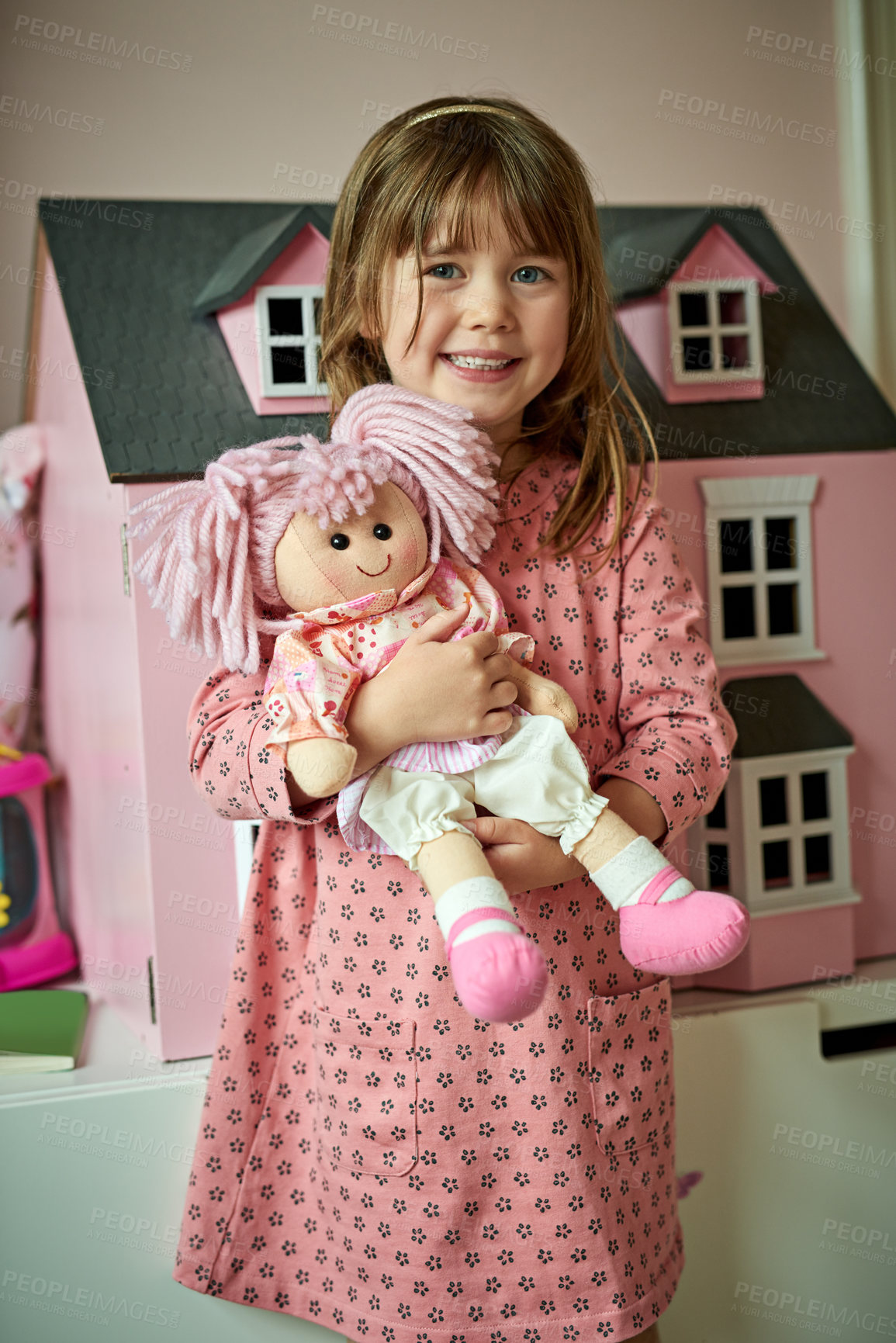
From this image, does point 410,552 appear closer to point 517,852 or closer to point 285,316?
point 517,852

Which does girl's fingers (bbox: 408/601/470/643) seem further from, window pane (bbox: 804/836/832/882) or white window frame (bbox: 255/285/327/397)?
window pane (bbox: 804/836/832/882)

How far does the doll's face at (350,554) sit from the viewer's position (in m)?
0.80

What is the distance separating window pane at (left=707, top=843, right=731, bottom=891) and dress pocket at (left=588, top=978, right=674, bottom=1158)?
34 centimetres

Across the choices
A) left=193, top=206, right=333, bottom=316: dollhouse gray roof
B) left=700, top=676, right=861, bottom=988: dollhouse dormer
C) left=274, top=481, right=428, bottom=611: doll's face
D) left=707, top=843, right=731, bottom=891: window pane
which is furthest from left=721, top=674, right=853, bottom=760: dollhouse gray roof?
left=193, top=206, right=333, bottom=316: dollhouse gray roof

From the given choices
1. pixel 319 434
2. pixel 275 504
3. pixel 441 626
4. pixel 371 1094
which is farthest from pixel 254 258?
pixel 371 1094

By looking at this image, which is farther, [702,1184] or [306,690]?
[702,1184]

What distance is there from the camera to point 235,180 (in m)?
1.35

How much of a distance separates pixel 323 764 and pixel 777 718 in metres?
0.71

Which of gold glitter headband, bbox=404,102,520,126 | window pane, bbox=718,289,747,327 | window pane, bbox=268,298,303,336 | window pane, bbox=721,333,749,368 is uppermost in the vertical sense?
gold glitter headband, bbox=404,102,520,126

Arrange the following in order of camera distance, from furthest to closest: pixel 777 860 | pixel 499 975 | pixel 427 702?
pixel 777 860
pixel 427 702
pixel 499 975

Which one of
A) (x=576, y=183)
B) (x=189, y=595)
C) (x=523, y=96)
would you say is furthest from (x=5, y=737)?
(x=523, y=96)

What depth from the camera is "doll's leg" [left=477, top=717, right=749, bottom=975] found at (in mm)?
764

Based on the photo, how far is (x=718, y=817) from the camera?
1280 millimetres

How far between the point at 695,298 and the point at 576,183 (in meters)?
0.43
